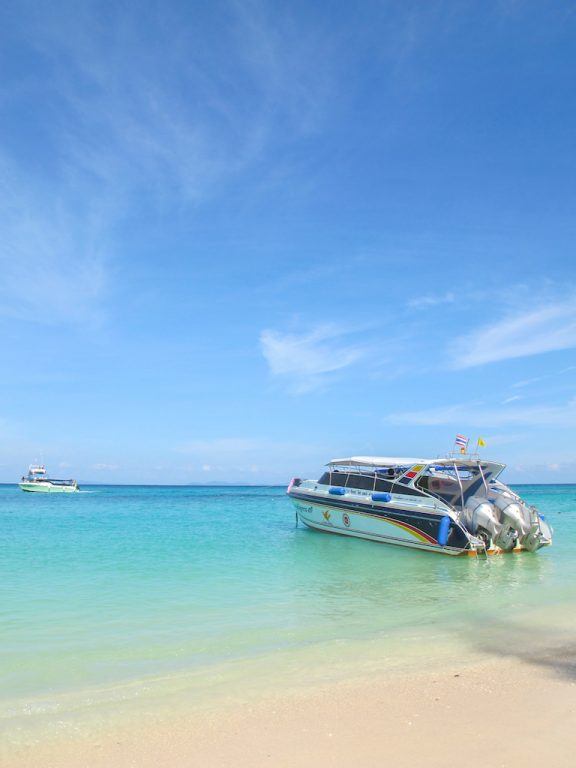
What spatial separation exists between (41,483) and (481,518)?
7422 centimetres

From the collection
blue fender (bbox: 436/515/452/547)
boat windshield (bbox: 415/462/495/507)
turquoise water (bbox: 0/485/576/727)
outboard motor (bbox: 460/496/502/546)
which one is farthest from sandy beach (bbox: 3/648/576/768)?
boat windshield (bbox: 415/462/495/507)

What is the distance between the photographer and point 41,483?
79.9m

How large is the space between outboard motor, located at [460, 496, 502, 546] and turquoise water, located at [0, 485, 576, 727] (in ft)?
3.32

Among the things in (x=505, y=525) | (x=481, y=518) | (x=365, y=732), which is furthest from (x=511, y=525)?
(x=365, y=732)

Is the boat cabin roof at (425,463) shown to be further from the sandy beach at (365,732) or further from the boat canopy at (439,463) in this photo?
the sandy beach at (365,732)

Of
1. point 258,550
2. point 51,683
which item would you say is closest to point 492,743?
point 51,683

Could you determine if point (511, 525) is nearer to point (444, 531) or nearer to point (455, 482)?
point (444, 531)

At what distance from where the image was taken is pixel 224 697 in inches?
263

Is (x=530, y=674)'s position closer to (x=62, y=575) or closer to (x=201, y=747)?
(x=201, y=747)

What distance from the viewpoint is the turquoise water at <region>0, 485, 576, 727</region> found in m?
7.54

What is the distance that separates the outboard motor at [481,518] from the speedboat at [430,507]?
0.03 metres

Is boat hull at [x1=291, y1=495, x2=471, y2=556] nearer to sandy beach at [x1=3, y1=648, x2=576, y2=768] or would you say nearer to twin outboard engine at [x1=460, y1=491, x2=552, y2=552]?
twin outboard engine at [x1=460, y1=491, x2=552, y2=552]

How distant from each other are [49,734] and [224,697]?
6.33 feet

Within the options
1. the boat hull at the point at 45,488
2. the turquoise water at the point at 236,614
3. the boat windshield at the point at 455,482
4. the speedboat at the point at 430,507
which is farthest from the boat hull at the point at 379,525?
the boat hull at the point at 45,488
